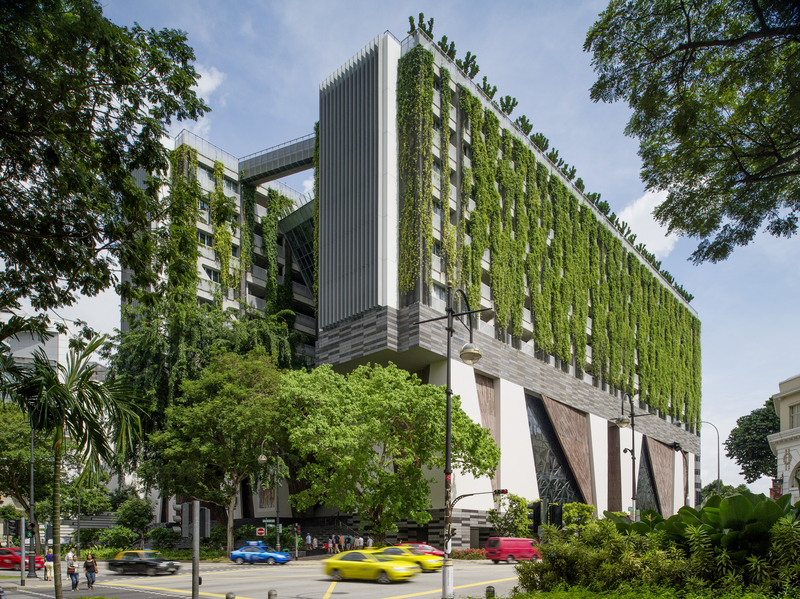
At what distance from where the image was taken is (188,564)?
127 feet

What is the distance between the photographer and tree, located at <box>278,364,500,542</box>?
123 ft

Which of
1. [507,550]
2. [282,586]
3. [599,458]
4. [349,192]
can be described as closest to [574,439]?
[599,458]

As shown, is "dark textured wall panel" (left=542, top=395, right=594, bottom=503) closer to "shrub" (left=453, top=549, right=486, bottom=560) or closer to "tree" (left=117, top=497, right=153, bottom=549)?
"shrub" (left=453, top=549, right=486, bottom=560)

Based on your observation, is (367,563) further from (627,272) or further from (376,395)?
(627,272)

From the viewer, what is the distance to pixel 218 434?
42.9m

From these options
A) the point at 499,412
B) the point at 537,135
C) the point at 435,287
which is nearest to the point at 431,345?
the point at 435,287

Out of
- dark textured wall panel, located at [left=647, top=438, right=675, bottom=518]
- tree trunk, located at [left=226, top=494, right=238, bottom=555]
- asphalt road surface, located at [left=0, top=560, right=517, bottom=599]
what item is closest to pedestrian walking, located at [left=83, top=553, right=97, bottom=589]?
asphalt road surface, located at [left=0, top=560, right=517, bottom=599]

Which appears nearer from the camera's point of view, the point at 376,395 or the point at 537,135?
the point at 376,395

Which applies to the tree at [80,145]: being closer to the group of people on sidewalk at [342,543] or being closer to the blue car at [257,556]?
the blue car at [257,556]

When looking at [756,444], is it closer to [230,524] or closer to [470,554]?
[470,554]

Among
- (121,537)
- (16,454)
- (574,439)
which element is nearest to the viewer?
(16,454)

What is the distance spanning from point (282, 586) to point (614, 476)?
49.2 meters

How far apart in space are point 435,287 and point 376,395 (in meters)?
11.8

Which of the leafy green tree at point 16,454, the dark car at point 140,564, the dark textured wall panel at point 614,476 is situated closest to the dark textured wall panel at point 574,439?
the dark textured wall panel at point 614,476
